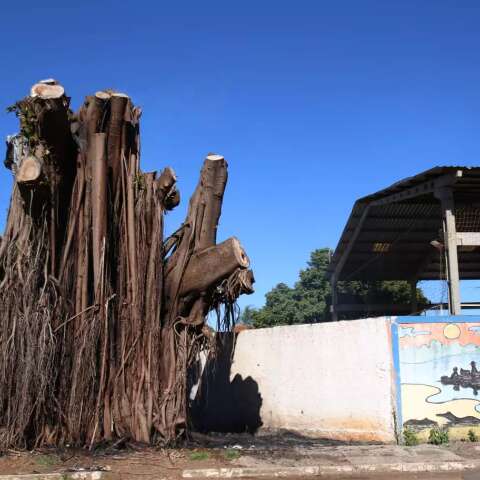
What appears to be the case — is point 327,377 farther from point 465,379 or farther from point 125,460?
point 125,460

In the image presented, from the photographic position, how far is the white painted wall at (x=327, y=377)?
10.5m

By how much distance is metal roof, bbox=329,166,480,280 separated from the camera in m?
13.9

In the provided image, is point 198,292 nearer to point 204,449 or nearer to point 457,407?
point 204,449

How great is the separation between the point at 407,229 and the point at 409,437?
919 centimetres

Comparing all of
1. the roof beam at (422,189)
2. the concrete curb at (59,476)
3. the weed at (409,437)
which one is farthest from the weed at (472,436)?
the concrete curb at (59,476)

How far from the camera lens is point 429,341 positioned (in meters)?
10.7

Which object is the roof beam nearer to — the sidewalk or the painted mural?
the painted mural

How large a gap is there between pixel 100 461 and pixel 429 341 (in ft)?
19.5

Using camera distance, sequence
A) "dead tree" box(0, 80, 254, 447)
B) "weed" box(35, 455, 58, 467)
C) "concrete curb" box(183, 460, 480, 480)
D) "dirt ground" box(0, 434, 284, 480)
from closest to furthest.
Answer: "dirt ground" box(0, 434, 284, 480) → "weed" box(35, 455, 58, 467) → "concrete curb" box(183, 460, 480, 480) → "dead tree" box(0, 80, 254, 447)

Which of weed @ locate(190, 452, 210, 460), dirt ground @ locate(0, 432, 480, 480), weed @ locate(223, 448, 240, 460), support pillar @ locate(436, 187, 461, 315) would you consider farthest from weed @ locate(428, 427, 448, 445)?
weed @ locate(190, 452, 210, 460)

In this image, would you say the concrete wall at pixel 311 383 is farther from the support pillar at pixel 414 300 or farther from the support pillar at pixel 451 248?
the support pillar at pixel 414 300

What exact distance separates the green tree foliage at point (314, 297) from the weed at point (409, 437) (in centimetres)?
1194

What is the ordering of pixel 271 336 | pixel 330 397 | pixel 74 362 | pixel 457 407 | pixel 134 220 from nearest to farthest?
pixel 74 362
pixel 134 220
pixel 457 407
pixel 330 397
pixel 271 336

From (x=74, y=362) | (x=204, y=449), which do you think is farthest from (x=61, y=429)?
(x=204, y=449)
